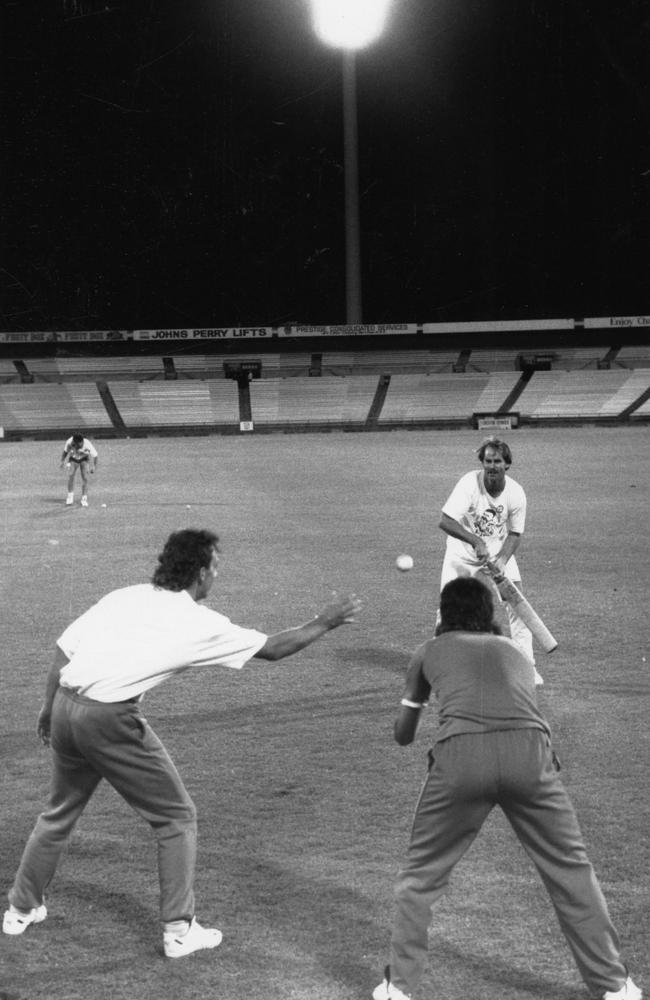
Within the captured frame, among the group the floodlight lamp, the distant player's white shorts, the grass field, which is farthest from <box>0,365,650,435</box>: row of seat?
the distant player's white shorts

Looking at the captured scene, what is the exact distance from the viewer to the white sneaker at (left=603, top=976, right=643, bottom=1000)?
461 centimetres

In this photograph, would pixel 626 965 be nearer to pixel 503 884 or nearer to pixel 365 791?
pixel 503 884

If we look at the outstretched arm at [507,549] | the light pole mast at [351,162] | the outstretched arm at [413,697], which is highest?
the light pole mast at [351,162]

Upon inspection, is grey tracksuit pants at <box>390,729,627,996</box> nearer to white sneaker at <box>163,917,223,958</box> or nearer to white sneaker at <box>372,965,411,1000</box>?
white sneaker at <box>372,965,411,1000</box>

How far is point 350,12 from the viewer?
5319cm

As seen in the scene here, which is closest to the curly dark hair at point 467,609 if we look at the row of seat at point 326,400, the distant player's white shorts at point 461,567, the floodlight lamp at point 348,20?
the distant player's white shorts at point 461,567

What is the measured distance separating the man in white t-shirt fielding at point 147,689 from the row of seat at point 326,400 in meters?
45.8

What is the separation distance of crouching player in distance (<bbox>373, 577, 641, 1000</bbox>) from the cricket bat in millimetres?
3984

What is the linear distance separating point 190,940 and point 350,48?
53.7 meters

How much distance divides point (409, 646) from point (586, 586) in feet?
14.0

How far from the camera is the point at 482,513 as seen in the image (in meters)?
10.2

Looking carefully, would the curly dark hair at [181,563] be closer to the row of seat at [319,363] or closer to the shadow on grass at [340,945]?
the shadow on grass at [340,945]

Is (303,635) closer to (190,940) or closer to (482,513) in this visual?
(190,940)

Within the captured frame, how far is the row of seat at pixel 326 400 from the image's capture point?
51.6 metres
